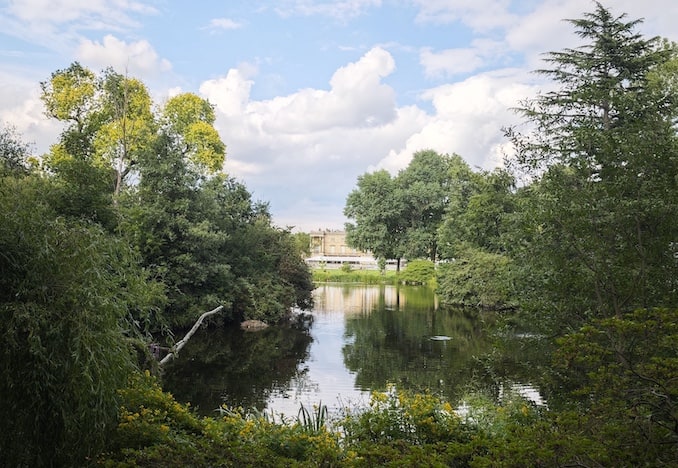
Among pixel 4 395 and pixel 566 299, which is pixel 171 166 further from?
pixel 4 395

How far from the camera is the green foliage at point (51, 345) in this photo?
400 cm

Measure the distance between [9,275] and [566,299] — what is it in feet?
22.4

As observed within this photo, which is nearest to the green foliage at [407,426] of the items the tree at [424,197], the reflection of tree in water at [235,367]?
the reflection of tree in water at [235,367]

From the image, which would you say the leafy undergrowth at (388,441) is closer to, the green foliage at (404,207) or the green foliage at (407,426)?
the green foliage at (407,426)

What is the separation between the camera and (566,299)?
816 cm

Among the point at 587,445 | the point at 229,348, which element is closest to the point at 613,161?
the point at 587,445

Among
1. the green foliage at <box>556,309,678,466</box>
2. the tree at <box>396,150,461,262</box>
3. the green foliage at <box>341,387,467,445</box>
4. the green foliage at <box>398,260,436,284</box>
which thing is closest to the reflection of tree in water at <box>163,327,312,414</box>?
the green foliage at <box>341,387,467,445</box>

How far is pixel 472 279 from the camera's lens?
30984 millimetres

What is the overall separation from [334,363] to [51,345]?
42.0 ft

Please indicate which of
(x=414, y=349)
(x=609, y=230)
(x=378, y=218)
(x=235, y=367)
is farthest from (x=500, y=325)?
(x=378, y=218)

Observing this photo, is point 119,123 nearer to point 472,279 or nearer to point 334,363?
point 334,363

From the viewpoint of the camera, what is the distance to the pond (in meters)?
12.5

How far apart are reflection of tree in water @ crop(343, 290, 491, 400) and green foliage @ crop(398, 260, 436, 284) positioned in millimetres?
20685

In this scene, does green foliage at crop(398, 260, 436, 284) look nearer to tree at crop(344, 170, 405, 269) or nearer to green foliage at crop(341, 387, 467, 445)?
tree at crop(344, 170, 405, 269)
